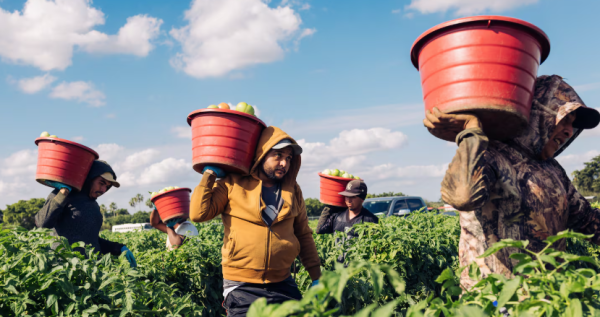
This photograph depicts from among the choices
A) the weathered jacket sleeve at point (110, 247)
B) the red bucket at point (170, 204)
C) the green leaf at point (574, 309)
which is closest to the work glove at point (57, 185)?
the weathered jacket sleeve at point (110, 247)

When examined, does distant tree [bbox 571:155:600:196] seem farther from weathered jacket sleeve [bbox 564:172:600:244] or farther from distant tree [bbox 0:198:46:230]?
distant tree [bbox 0:198:46:230]

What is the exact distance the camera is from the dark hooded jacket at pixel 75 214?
11.3ft

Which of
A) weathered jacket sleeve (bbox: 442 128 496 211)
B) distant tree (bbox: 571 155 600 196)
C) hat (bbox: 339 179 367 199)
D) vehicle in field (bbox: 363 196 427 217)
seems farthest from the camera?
distant tree (bbox: 571 155 600 196)

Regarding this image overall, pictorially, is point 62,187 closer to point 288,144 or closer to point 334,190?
point 288,144

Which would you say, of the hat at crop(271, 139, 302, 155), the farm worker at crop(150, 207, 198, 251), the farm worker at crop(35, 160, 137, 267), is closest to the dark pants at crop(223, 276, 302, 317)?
the hat at crop(271, 139, 302, 155)

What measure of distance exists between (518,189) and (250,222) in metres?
1.50

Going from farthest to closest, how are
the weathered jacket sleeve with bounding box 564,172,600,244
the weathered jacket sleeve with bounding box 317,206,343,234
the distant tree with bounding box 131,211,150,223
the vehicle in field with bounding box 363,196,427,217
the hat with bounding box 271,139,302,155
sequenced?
the distant tree with bounding box 131,211,150,223 < the vehicle in field with bounding box 363,196,427,217 < the weathered jacket sleeve with bounding box 317,206,343,234 < the hat with bounding box 271,139,302,155 < the weathered jacket sleeve with bounding box 564,172,600,244

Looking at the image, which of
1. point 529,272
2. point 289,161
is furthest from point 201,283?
point 529,272

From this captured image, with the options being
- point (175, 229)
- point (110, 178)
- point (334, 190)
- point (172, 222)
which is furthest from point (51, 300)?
point (175, 229)

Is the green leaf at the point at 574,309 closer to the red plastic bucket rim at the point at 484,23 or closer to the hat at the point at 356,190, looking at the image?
the red plastic bucket rim at the point at 484,23

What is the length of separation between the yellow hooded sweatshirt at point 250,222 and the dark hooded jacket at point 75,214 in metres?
1.74

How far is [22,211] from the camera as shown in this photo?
44844 mm

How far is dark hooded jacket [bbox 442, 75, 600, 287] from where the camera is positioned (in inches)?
62.9

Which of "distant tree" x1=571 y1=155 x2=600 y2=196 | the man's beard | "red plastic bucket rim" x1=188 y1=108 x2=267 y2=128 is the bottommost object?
the man's beard
